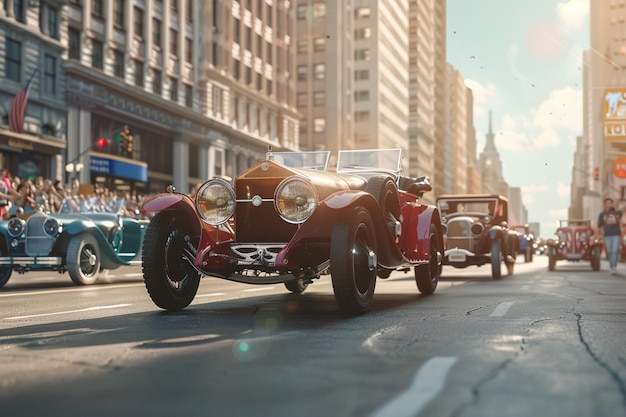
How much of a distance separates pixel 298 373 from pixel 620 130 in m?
53.7

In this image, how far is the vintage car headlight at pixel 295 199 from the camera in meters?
7.39

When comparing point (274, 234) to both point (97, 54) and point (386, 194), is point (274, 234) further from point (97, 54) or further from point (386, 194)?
point (97, 54)

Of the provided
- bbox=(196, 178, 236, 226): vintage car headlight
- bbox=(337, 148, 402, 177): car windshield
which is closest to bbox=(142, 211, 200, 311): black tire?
bbox=(196, 178, 236, 226): vintage car headlight

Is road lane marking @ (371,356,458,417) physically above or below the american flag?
below

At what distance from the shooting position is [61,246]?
13031 millimetres

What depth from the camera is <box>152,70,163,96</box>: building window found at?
1686 inches

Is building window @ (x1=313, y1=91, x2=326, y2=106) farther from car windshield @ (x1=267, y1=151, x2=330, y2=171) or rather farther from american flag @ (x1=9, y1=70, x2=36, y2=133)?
car windshield @ (x1=267, y1=151, x2=330, y2=171)

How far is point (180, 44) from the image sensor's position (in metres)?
46.7

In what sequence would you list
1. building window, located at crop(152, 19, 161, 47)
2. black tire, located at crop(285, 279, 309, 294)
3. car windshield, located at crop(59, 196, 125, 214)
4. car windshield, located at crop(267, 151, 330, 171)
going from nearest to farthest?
car windshield, located at crop(267, 151, 330, 171)
black tire, located at crop(285, 279, 309, 294)
car windshield, located at crop(59, 196, 125, 214)
building window, located at crop(152, 19, 161, 47)

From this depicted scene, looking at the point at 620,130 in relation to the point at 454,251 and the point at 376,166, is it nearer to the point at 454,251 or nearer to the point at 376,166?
the point at 454,251

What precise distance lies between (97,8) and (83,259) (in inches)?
1101

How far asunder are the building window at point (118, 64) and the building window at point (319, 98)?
156ft

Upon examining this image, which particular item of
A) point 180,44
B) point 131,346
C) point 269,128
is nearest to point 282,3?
point 269,128

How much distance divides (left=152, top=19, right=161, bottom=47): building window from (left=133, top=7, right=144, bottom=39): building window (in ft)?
4.08
